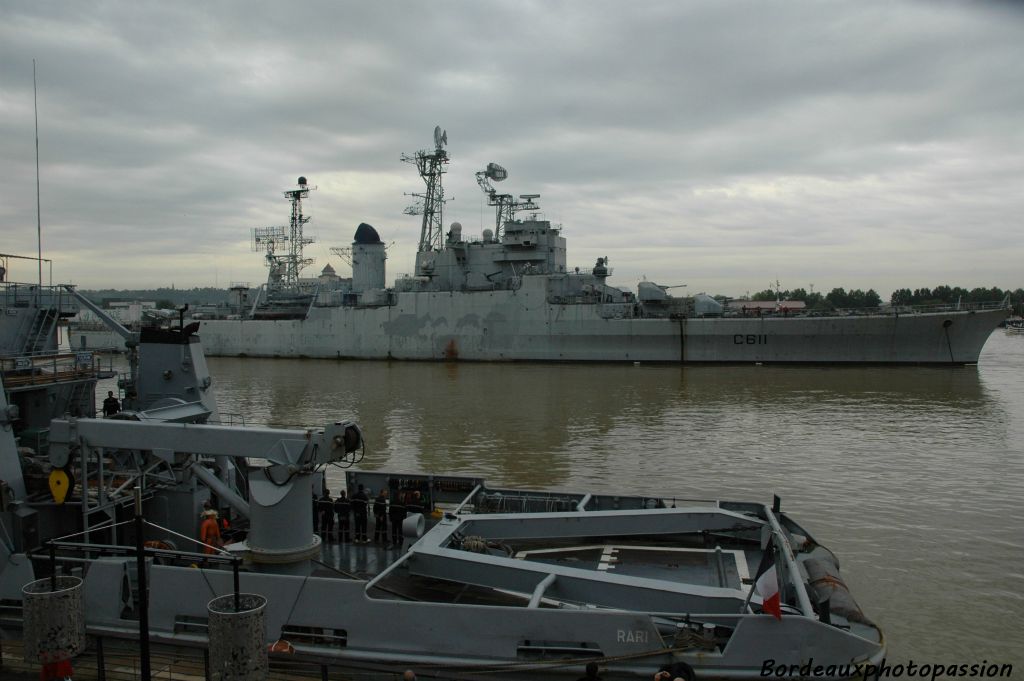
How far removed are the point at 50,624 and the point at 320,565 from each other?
314 cm

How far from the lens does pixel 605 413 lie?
23406mm

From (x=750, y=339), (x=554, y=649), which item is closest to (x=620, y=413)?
(x=750, y=339)

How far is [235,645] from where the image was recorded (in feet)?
16.9

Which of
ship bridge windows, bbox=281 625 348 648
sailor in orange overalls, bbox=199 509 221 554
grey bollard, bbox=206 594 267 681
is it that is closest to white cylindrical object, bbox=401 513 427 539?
ship bridge windows, bbox=281 625 348 648

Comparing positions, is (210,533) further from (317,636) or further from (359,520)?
(317,636)

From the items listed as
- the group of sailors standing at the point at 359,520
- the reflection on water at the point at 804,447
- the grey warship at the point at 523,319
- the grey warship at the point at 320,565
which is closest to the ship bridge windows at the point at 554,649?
the grey warship at the point at 320,565

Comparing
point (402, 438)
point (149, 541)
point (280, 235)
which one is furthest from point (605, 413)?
point (280, 235)

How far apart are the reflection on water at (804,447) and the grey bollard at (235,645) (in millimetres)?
6519

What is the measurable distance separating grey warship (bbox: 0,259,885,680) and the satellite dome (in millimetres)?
38989

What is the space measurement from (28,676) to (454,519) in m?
4.44

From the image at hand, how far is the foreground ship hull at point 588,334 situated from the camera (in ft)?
115

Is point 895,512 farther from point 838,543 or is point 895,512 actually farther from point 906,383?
point 906,383

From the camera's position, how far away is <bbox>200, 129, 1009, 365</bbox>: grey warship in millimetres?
35375

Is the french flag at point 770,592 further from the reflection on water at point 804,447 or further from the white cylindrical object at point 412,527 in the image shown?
the white cylindrical object at point 412,527
